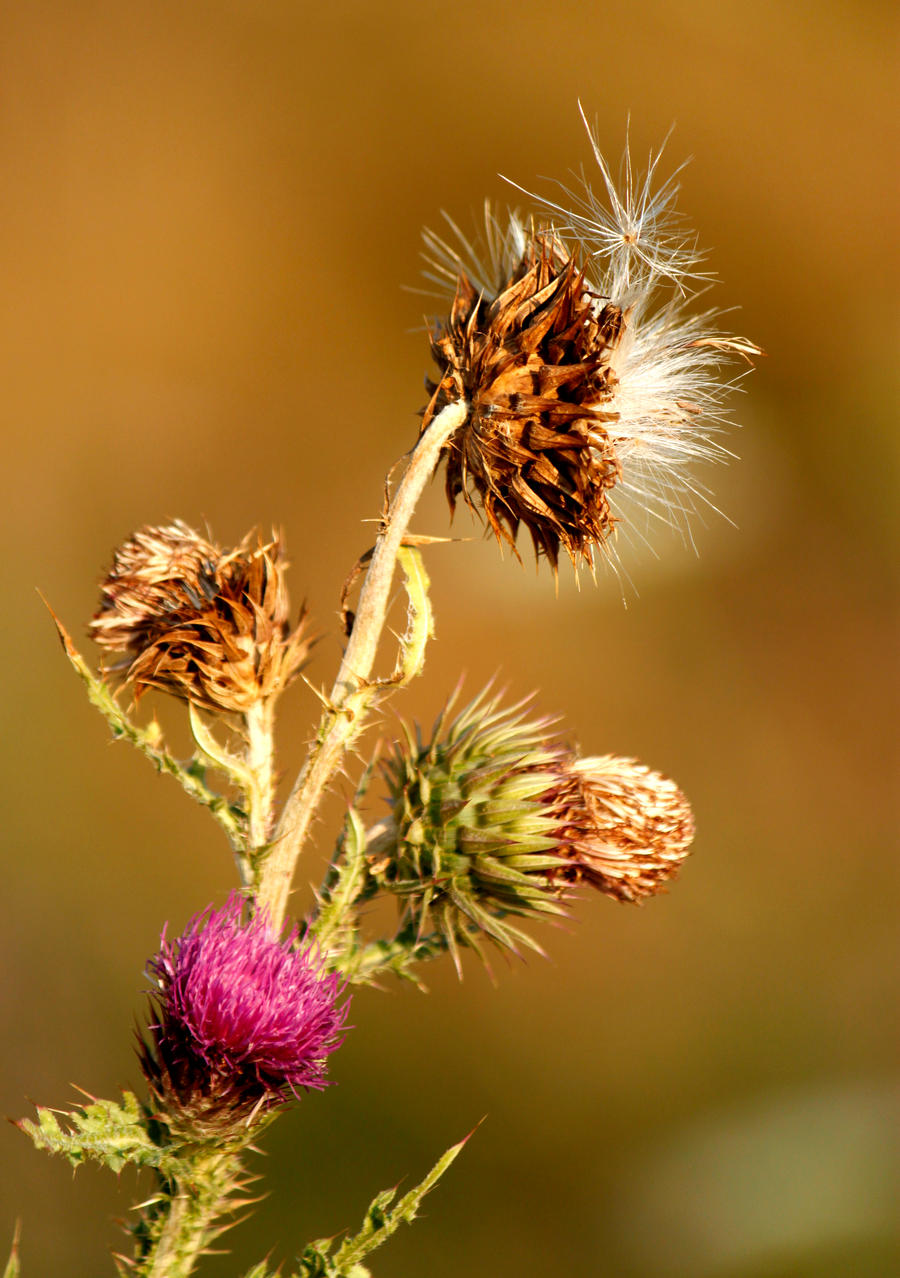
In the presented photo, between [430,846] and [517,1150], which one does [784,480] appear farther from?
Result: [430,846]

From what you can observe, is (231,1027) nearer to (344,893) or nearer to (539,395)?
(344,893)

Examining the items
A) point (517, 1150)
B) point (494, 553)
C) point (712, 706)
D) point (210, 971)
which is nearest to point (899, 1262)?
point (517, 1150)

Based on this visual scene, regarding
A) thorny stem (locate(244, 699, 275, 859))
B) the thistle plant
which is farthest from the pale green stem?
thorny stem (locate(244, 699, 275, 859))

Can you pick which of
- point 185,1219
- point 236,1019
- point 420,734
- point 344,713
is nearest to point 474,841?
point 420,734

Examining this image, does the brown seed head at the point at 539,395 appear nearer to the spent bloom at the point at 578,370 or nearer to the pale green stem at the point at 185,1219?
the spent bloom at the point at 578,370

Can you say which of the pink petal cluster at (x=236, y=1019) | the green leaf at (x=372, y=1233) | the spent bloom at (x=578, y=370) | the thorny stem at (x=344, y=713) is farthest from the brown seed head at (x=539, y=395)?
the green leaf at (x=372, y=1233)

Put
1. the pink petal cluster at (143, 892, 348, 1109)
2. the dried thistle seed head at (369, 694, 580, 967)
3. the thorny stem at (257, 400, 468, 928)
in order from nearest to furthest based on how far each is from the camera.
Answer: the pink petal cluster at (143, 892, 348, 1109), the thorny stem at (257, 400, 468, 928), the dried thistle seed head at (369, 694, 580, 967)

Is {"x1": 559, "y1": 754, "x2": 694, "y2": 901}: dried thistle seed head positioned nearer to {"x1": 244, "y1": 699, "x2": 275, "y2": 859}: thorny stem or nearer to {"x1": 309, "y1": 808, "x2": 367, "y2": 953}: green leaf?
{"x1": 309, "y1": 808, "x2": 367, "y2": 953}: green leaf
